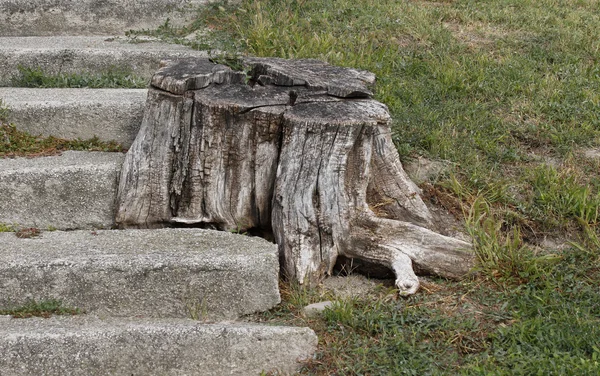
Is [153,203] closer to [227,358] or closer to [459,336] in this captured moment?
[227,358]

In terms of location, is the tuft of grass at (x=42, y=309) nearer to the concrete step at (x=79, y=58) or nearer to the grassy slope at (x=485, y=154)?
the grassy slope at (x=485, y=154)

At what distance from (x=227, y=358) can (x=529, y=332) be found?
4.41ft

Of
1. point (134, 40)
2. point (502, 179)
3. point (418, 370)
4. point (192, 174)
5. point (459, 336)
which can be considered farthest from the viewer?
point (134, 40)

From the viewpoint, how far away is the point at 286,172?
3779 mm

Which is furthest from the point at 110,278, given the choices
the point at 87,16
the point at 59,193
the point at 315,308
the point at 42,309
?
the point at 87,16

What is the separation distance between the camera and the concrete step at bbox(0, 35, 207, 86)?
17.4ft

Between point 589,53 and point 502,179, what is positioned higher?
point 589,53

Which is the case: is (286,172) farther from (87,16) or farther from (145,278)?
(87,16)

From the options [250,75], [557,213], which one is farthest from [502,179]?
[250,75]

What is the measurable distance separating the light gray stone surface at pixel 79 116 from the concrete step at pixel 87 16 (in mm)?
1770

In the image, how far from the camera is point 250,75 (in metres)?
4.12

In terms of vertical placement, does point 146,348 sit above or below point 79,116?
below

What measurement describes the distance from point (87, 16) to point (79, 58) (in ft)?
3.25

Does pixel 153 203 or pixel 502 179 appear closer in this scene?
pixel 153 203
